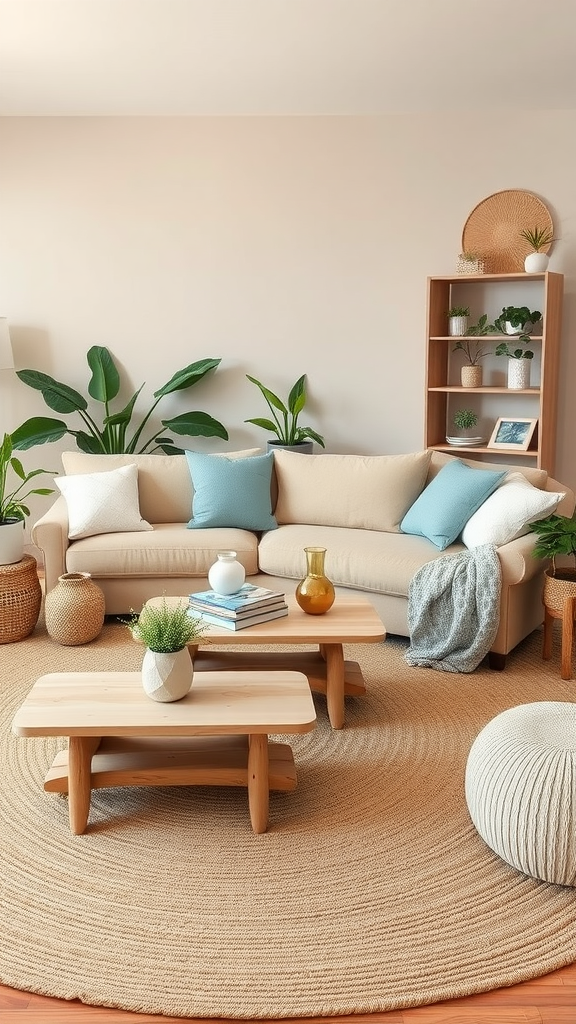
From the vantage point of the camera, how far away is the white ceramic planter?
4.33m

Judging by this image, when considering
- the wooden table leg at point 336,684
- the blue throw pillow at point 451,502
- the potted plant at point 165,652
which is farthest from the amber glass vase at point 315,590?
the blue throw pillow at point 451,502

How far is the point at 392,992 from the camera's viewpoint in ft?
6.57

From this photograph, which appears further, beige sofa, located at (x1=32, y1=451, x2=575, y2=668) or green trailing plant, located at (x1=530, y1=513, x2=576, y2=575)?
beige sofa, located at (x1=32, y1=451, x2=575, y2=668)

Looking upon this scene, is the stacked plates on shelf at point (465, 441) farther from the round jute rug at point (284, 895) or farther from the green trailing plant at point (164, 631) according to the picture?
the green trailing plant at point (164, 631)

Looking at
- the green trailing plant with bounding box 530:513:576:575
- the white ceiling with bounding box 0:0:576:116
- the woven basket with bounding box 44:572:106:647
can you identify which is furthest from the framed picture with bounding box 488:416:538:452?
the woven basket with bounding box 44:572:106:647

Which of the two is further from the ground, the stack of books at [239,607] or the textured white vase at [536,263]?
the textured white vase at [536,263]

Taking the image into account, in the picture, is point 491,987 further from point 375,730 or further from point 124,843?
point 375,730

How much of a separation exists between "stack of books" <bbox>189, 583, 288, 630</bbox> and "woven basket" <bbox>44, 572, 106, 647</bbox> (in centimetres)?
93

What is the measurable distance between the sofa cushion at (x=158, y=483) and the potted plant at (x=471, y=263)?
5.63 feet

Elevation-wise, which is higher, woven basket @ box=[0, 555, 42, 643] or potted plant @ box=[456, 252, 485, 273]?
potted plant @ box=[456, 252, 485, 273]

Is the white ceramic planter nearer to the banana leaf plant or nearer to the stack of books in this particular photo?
the banana leaf plant

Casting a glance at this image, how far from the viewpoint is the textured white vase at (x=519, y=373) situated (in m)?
5.09

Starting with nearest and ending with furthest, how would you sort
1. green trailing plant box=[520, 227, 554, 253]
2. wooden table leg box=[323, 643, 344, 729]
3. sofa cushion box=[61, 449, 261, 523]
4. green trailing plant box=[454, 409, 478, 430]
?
wooden table leg box=[323, 643, 344, 729] → sofa cushion box=[61, 449, 261, 523] → green trailing plant box=[520, 227, 554, 253] → green trailing plant box=[454, 409, 478, 430]

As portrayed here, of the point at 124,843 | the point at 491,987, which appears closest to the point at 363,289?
the point at 124,843
